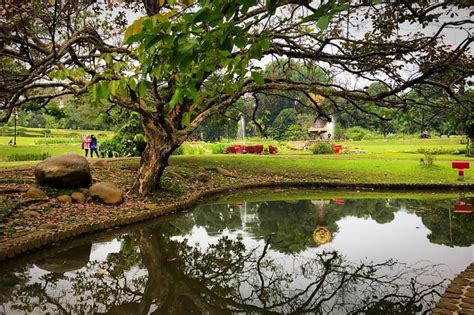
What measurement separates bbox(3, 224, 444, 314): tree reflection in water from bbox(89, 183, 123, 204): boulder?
12.9 feet

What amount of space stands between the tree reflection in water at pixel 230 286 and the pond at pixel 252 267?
15 mm

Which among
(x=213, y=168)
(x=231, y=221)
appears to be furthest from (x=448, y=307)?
(x=213, y=168)

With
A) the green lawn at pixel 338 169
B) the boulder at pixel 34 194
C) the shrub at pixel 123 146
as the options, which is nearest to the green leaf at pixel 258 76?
the boulder at pixel 34 194

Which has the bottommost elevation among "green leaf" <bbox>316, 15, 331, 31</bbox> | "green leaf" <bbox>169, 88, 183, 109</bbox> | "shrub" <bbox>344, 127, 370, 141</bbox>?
"green leaf" <bbox>169, 88, 183, 109</bbox>

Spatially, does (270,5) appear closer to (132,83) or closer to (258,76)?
(258,76)

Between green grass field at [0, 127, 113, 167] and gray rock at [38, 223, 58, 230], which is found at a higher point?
green grass field at [0, 127, 113, 167]

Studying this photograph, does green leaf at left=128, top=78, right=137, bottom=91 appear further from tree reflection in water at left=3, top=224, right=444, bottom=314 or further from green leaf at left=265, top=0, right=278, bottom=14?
tree reflection in water at left=3, top=224, right=444, bottom=314

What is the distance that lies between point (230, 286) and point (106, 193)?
6.65 meters

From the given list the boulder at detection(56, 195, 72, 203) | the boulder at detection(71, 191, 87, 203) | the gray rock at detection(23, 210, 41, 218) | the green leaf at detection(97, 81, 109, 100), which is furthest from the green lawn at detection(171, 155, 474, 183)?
the green leaf at detection(97, 81, 109, 100)

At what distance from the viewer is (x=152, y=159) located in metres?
12.2

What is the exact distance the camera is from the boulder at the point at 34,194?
406 inches

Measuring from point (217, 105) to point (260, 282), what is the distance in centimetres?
681

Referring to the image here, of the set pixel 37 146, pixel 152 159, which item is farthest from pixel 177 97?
pixel 37 146

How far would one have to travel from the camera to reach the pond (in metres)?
4.96
